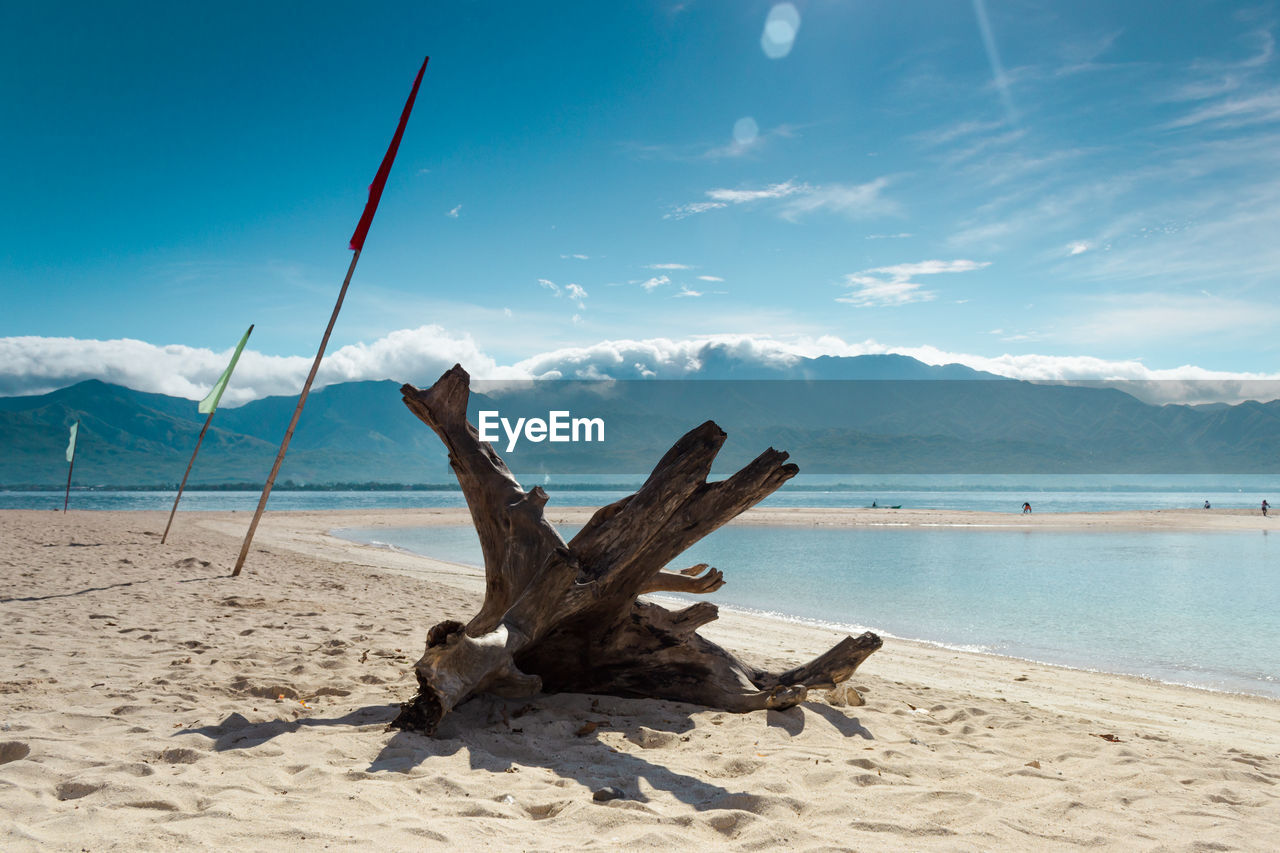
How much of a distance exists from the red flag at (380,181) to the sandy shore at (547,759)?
670 cm

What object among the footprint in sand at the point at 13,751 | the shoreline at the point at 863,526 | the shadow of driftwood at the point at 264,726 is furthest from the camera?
the shoreline at the point at 863,526

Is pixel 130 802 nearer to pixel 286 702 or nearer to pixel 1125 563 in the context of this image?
pixel 286 702

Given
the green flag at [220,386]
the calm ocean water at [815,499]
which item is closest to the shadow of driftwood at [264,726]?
the green flag at [220,386]

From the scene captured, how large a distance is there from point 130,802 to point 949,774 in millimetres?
4681

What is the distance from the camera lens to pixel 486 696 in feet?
18.4

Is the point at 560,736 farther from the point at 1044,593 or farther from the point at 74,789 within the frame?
the point at 1044,593

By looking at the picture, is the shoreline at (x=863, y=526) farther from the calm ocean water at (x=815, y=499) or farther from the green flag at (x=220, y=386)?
the calm ocean water at (x=815, y=499)

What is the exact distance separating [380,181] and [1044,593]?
57.8 feet

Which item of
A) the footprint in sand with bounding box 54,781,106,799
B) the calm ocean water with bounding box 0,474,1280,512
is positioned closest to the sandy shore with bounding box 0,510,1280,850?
the footprint in sand with bounding box 54,781,106,799

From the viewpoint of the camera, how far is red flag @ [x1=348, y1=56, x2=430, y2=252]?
41.8 ft

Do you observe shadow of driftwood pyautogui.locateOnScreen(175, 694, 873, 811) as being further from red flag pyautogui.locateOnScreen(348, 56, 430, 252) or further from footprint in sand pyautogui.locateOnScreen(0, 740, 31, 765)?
red flag pyautogui.locateOnScreen(348, 56, 430, 252)

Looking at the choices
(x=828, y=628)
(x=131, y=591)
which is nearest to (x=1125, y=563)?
(x=828, y=628)

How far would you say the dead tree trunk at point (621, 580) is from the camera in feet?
19.5

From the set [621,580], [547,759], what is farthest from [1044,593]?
[547,759]
